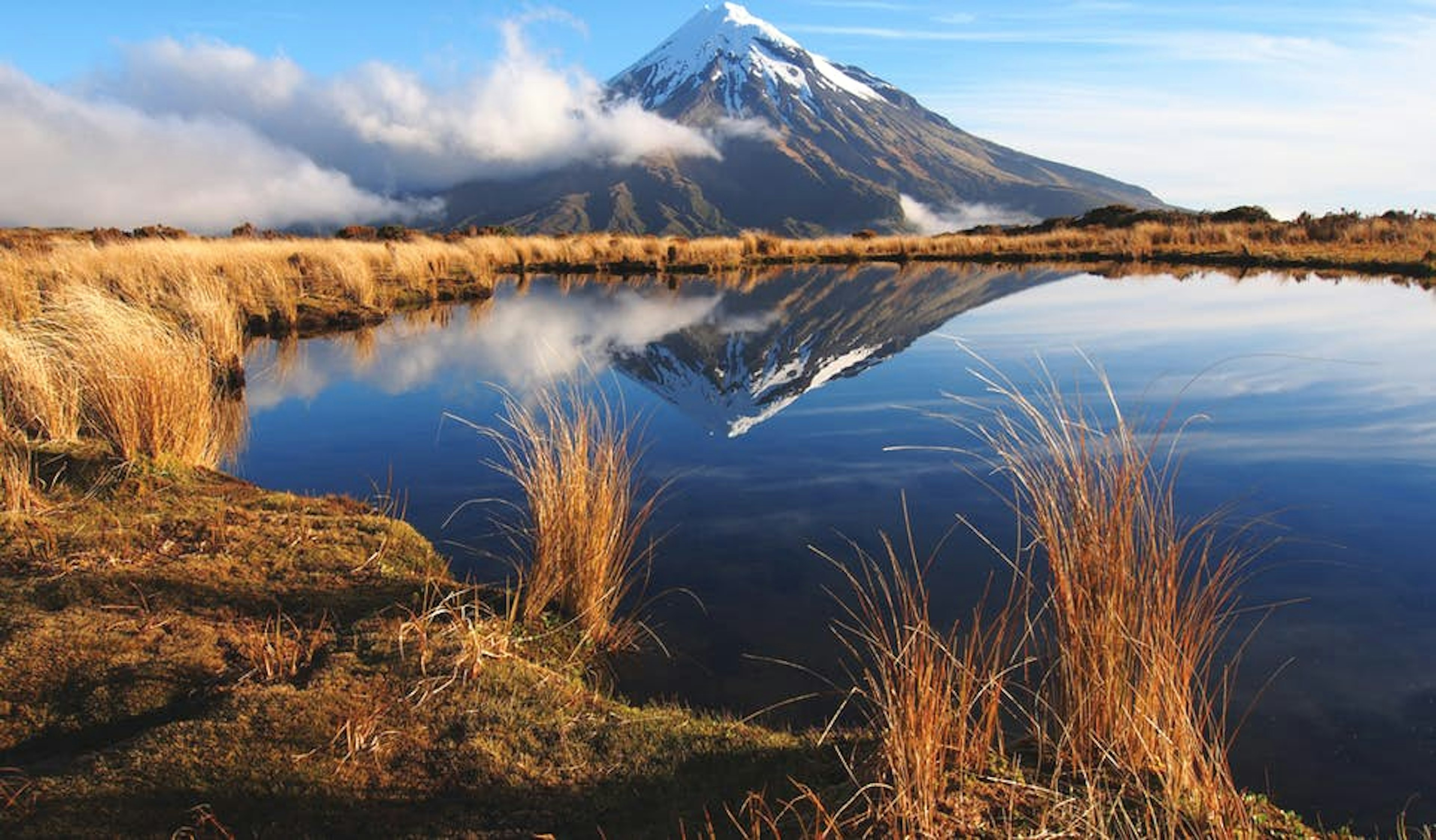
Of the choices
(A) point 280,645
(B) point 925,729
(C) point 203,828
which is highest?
(B) point 925,729

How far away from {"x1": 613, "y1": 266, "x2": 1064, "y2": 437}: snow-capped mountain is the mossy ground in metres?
4.66

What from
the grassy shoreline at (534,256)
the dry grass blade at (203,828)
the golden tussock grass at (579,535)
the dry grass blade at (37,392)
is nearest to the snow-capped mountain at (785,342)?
the golden tussock grass at (579,535)

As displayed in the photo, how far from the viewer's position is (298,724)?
106 inches

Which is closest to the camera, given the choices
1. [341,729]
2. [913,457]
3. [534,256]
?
[341,729]

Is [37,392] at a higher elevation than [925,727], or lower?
higher

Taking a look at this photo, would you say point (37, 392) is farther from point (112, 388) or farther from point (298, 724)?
point (298, 724)

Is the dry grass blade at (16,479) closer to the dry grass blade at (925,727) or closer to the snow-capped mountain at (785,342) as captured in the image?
the dry grass blade at (925,727)

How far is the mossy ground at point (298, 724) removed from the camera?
7.78 feet

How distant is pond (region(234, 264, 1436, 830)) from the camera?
354 centimetres

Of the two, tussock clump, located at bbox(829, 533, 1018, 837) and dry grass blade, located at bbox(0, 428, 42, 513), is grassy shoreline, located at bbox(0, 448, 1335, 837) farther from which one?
dry grass blade, located at bbox(0, 428, 42, 513)

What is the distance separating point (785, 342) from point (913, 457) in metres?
5.84

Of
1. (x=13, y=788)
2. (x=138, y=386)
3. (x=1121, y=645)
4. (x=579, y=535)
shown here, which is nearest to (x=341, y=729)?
(x=13, y=788)

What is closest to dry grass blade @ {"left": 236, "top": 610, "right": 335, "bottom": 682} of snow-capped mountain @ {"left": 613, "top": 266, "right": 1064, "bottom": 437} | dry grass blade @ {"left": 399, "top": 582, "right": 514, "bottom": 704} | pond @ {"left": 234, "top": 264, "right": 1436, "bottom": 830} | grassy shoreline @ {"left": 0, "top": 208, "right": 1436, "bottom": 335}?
dry grass blade @ {"left": 399, "top": 582, "right": 514, "bottom": 704}

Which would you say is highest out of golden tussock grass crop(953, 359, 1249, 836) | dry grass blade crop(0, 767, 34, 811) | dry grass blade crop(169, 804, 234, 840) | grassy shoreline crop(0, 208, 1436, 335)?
grassy shoreline crop(0, 208, 1436, 335)
